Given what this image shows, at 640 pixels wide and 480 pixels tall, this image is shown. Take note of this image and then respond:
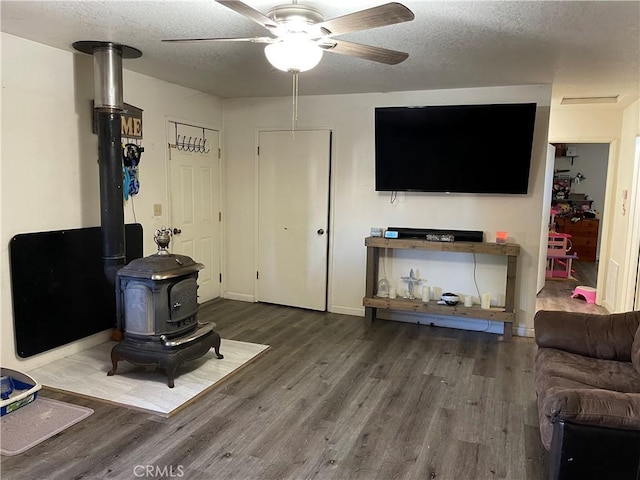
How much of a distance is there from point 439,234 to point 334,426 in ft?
7.95

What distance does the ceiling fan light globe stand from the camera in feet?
7.31

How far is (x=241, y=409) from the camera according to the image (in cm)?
299

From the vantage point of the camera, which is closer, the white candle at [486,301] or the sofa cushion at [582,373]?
the sofa cushion at [582,373]

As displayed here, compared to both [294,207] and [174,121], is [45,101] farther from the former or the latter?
[294,207]

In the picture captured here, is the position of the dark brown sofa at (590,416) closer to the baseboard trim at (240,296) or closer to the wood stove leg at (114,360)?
the wood stove leg at (114,360)

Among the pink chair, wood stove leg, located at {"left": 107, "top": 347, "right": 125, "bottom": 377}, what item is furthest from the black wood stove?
the pink chair

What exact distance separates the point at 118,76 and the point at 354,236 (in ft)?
8.87

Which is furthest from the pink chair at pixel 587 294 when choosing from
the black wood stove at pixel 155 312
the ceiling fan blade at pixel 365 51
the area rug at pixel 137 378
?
the black wood stove at pixel 155 312

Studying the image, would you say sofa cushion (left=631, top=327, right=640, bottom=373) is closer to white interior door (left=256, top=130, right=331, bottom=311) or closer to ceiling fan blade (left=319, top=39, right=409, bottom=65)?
ceiling fan blade (left=319, top=39, right=409, bottom=65)

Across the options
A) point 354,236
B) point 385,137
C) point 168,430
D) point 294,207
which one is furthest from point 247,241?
point 168,430

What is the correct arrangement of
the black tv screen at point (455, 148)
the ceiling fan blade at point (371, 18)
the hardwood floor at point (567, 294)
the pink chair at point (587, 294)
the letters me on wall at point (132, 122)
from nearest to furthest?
the ceiling fan blade at point (371, 18)
the letters me on wall at point (132, 122)
the black tv screen at point (455, 148)
the hardwood floor at point (567, 294)
the pink chair at point (587, 294)

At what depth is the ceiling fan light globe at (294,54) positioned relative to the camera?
223cm

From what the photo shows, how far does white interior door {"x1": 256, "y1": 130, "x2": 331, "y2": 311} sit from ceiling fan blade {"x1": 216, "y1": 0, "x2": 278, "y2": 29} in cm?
289

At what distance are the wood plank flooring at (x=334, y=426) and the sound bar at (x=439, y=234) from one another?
1.05m
